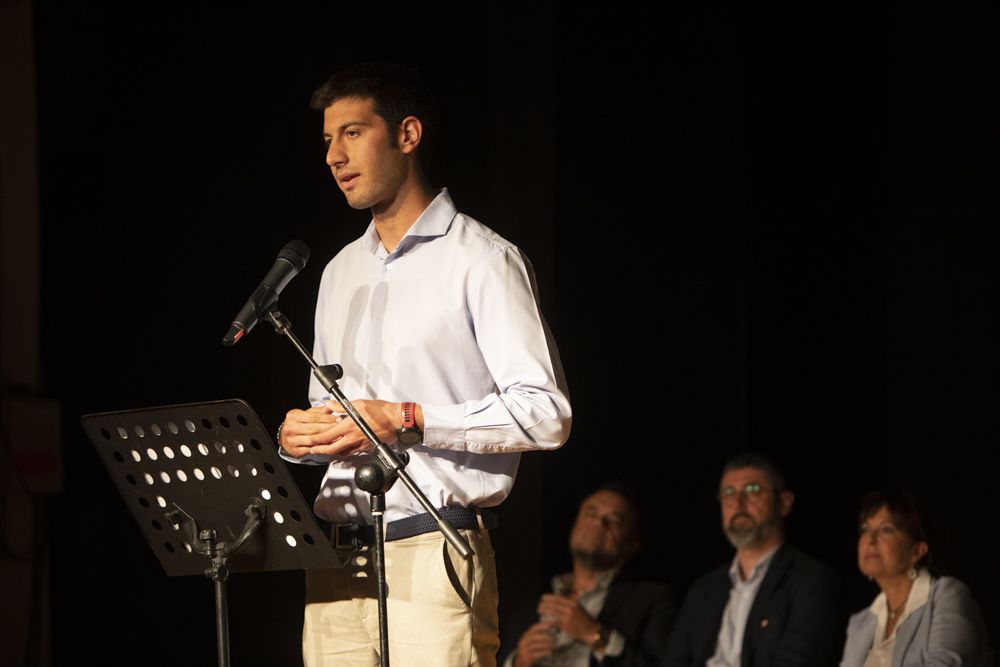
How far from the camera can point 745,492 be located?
458 cm

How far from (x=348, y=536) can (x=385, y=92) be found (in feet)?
2.65

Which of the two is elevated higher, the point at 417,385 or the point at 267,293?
the point at 267,293

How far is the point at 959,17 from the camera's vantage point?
4641 mm

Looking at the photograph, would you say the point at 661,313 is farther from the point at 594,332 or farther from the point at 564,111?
the point at 564,111

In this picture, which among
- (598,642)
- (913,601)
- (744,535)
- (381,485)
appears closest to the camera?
(381,485)

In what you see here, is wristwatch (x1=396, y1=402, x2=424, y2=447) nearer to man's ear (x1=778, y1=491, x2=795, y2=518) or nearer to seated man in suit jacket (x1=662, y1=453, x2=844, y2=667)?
seated man in suit jacket (x1=662, y1=453, x2=844, y2=667)

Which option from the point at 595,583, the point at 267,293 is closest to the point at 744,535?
the point at 595,583

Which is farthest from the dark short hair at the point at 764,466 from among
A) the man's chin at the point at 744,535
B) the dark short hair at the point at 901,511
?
the dark short hair at the point at 901,511

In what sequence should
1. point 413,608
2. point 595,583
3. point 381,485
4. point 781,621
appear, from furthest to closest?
point 595,583, point 781,621, point 413,608, point 381,485

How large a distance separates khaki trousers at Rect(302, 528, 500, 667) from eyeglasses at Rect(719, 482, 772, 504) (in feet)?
8.54

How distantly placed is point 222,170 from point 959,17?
9.18ft

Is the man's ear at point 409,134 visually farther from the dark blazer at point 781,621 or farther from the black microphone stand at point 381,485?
the dark blazer at point 781,621

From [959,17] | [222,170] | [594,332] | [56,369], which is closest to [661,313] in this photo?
[594,332]

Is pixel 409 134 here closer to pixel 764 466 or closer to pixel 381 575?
pixel 381 575
